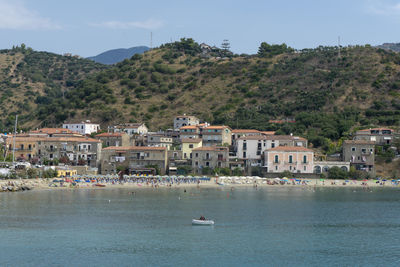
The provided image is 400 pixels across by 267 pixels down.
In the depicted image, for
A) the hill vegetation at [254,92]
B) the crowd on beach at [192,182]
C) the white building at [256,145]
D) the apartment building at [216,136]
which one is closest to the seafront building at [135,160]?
the crowd on beach at [192,182]

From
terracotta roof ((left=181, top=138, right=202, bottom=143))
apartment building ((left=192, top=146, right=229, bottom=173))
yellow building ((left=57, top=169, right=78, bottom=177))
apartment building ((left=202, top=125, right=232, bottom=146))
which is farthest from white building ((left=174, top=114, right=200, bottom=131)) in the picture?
yellow building ((left=57, top=169, right=78, bottom=177))

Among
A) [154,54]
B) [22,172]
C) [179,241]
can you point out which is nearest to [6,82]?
[154,54]

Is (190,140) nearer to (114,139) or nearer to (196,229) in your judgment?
(114,139)

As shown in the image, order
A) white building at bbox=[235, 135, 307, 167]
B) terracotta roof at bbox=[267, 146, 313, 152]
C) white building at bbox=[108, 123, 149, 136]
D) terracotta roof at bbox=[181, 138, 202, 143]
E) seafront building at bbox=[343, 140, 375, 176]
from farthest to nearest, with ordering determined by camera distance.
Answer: white building at bbox=[108, 123, 149, 136], terracotta roof at bbox=[181, 138, 202, 143], white building at bbox=[235, 135, 307, 167], seafront building at bbox=[343, 140, 375, 176], terracotta roof at bbox=[267, 146, 313, 152]

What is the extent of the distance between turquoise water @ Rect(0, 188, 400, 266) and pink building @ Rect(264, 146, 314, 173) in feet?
41.7

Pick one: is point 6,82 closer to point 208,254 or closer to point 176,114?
point 176,114

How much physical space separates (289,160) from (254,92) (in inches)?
1756

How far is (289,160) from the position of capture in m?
83.0

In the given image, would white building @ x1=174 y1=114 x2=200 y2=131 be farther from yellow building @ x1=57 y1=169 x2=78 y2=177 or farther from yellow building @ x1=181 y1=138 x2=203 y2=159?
yellow building @ x1=57 y1=169 x2=78 y2=177

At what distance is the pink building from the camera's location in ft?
271

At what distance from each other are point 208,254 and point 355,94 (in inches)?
3274

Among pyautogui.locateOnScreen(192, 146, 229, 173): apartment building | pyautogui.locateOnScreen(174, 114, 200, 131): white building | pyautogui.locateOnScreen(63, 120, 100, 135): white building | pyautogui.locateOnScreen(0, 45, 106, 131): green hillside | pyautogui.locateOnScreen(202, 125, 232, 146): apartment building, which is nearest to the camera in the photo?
pyautogui.locateOnScreen(192, 146, 229, 173): apartment building

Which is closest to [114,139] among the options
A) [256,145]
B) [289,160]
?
[256,145]

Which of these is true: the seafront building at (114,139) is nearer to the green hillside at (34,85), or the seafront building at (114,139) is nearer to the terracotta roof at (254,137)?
the terracotta roof at (254,137)
